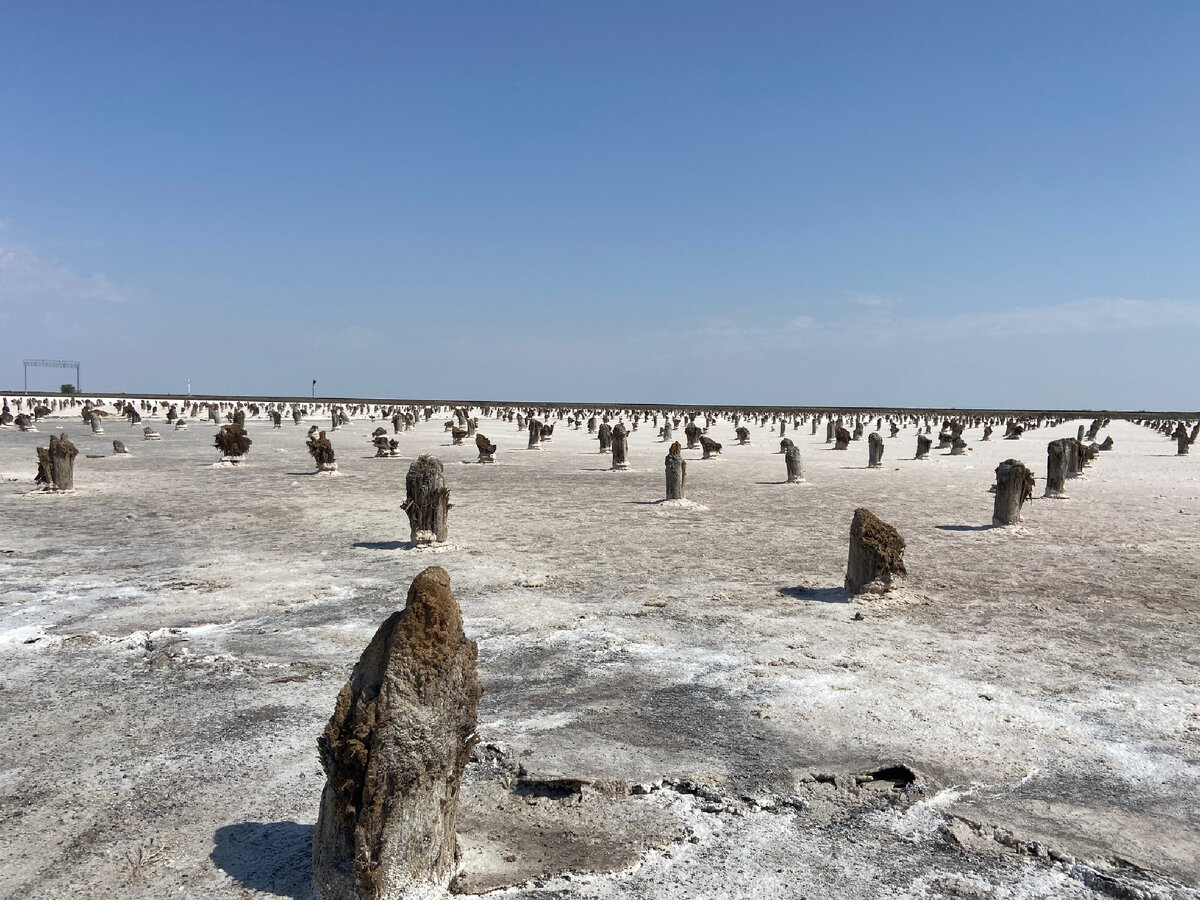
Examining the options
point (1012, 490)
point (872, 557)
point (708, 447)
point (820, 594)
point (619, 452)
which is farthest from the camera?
point (708, 447)

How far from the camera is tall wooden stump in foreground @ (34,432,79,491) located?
17.9m

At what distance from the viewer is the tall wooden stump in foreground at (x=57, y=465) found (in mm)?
17859

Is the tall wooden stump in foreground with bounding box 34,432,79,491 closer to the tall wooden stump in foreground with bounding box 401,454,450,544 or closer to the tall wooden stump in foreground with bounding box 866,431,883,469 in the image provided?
the tall wooden stump in foreground with bounding box 401,454,450,544

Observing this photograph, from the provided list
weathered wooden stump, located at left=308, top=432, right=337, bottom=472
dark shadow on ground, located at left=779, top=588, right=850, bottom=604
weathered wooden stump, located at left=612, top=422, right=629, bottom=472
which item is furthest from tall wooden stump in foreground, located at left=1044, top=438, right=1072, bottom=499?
weathered wooden stump, located at left=308, top=432, right=337, bottom=472

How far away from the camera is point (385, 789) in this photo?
11.7 feet

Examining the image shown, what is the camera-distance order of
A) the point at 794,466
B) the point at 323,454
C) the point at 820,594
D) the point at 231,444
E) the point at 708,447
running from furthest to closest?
the point at 708,447 → the point at 231,444 → the point at 323,454 → the point at 794,466 → the point at 820,594

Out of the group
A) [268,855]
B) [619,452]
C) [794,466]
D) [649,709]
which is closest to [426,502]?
[649,709]

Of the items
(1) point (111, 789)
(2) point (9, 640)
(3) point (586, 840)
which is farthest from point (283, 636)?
(3) point (586, 840)

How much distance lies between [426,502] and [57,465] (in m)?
11.5

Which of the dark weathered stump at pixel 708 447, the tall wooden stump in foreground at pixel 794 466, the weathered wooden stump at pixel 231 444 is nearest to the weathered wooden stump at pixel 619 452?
the dark weathered stump at pixel 708 447

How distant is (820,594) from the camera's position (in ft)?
31.8

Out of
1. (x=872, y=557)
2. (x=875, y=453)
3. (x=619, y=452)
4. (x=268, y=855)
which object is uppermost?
(x=875, y=453)

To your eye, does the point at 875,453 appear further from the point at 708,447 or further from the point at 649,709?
the point at 649,709

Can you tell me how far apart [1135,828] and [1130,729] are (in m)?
1.62
